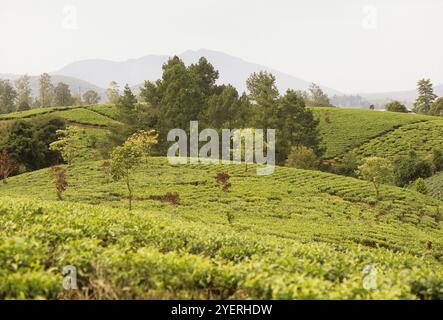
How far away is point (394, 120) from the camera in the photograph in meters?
85.5

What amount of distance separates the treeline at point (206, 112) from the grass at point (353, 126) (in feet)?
29.1

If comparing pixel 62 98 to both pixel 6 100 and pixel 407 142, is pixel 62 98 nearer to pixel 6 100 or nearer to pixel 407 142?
pixel 6 100

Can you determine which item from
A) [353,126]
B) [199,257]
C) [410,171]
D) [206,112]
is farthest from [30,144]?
[353,126]

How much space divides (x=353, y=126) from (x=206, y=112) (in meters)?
31.5

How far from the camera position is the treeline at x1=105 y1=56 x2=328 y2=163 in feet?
215

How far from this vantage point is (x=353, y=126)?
84375 mm

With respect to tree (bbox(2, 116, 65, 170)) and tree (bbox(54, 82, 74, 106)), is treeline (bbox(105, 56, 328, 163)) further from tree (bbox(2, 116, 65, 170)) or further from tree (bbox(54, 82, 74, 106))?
tree (bbox(54, 82, 74, 106))

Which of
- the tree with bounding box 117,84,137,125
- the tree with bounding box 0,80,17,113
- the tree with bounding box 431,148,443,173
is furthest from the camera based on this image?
the tree with bounding box 0,80,17,113

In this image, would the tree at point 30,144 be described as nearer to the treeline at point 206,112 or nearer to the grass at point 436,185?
the treeline at point 206,112

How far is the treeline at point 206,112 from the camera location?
215 ft

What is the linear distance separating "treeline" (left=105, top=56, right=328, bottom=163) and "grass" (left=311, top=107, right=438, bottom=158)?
888cm

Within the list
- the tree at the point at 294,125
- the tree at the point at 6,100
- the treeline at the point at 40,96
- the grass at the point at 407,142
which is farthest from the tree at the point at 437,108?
the tree at the point at 6,100

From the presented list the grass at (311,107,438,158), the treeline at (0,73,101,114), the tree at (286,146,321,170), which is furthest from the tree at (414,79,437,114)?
the treeline at (0,73,101,114)
